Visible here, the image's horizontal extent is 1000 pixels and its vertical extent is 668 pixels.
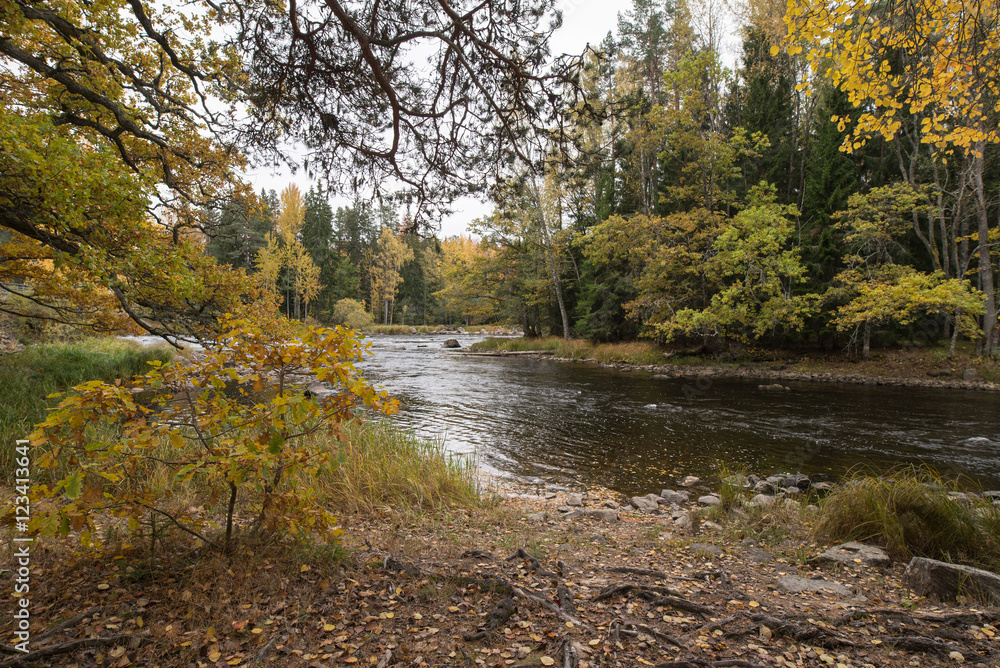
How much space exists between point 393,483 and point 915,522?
475cm

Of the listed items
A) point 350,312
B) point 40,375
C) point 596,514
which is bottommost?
point 596,514

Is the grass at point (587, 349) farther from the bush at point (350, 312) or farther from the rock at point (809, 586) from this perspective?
the bush at point (350, 312)

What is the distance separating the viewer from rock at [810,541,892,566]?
3.32m

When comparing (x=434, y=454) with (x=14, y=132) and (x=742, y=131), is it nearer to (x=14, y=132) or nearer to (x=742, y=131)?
(x=14, y=132)

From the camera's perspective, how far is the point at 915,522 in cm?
360

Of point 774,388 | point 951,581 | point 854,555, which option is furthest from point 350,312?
point 951,581

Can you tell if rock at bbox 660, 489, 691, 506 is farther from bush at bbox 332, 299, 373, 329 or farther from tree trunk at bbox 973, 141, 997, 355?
bush at bbox 332, 299, 373, 329

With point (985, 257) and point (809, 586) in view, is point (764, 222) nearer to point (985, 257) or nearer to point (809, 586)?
point (985, 257)

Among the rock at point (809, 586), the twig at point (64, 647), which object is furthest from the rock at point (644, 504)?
the twig at point (64, 647)

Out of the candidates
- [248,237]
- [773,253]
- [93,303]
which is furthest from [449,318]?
[93,303]

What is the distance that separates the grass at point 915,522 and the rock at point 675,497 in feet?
5.76

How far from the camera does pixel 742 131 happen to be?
17469 mm

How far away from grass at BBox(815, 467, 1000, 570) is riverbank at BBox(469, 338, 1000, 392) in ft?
37.2

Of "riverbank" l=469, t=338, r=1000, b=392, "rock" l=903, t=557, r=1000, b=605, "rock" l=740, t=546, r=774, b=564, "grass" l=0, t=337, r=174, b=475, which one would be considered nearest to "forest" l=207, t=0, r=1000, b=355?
"riverbank" l=469, t=338, r=1000, b=392
